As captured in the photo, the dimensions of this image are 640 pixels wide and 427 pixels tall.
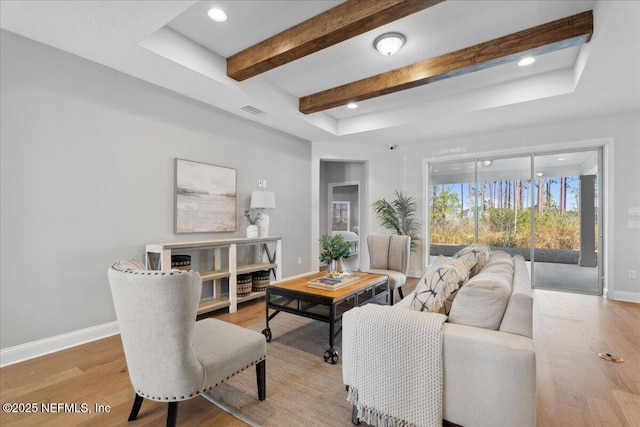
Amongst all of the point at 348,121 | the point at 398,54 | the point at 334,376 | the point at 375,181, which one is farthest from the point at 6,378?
the point at 375,181

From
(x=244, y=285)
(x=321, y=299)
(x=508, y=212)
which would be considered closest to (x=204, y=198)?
(x=244, y=285)

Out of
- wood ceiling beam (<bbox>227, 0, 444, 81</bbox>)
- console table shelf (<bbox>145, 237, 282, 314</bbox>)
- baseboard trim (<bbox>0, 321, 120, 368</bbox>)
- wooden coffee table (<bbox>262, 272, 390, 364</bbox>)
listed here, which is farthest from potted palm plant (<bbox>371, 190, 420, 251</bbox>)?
baseboard trim (<bbox>0, 321, 120, 368</bbox>)

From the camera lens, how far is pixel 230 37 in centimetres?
295

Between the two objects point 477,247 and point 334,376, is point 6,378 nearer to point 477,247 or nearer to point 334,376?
point 334,376

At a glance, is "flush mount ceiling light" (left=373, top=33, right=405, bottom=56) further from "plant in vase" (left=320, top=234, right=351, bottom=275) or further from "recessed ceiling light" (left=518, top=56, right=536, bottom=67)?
"plant in vase" (left=320, top=234, right=351, bottom=275)

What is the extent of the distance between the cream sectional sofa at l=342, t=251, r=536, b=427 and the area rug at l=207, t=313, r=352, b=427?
516 millimetres

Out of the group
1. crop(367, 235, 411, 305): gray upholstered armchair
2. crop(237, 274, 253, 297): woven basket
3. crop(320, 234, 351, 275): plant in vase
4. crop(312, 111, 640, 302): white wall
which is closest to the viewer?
crop(320, 234, 351, 275): plant in vase

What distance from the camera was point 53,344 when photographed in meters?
2.62

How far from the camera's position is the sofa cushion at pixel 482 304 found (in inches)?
59.2

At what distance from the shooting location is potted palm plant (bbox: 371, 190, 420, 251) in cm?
590

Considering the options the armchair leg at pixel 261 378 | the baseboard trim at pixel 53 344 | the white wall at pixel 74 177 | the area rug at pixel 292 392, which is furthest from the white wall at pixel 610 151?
the armchair leg at pixel 261 378

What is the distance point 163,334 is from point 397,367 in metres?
1.18

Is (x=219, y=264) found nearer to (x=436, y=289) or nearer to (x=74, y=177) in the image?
(x=74, y=177)

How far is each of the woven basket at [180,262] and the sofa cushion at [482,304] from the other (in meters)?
2.82
